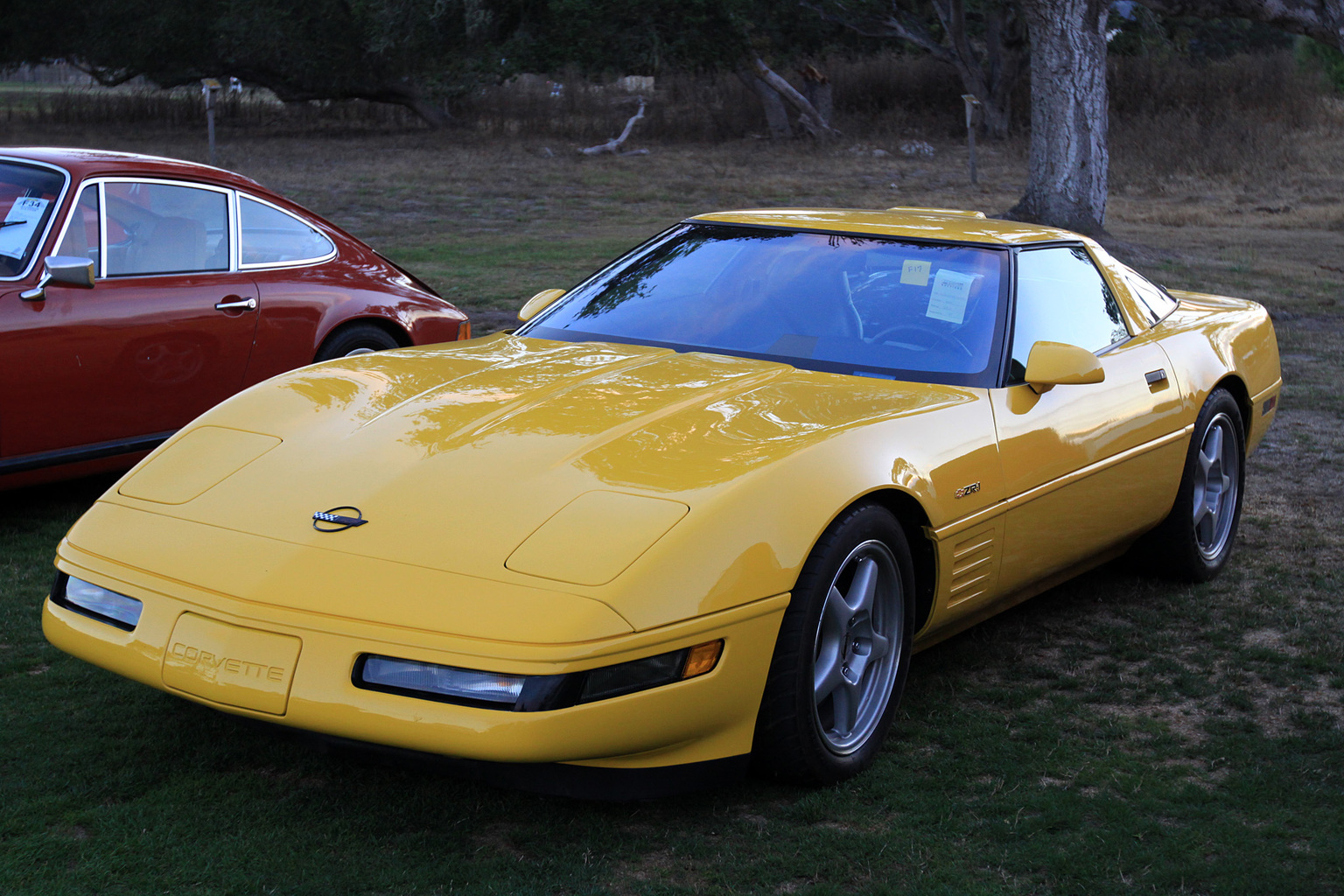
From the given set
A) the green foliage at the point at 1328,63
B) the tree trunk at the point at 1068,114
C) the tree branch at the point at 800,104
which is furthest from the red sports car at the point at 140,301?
the green foliage at the point at 1328,63

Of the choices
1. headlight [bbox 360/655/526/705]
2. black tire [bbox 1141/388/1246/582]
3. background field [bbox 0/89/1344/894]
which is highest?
headlight [bbox 360/655/526/705]

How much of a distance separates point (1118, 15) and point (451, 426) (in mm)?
32644

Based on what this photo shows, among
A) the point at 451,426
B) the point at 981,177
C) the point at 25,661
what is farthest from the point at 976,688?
the point at 981,177

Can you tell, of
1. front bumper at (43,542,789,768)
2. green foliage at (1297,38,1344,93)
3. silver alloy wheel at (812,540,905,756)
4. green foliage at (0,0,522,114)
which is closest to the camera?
front bumper at (43,542,789,768)

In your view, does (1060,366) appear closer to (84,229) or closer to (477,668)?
(477,668)

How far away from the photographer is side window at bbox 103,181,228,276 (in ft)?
17.1

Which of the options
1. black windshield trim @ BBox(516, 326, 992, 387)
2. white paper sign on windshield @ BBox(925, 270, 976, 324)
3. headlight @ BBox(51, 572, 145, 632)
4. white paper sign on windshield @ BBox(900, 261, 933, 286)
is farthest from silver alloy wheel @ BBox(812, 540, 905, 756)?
headlight @ BBox(51, 572, 145, 632)

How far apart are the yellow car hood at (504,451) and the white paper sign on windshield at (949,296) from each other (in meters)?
0.40

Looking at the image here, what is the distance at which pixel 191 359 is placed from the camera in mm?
5254

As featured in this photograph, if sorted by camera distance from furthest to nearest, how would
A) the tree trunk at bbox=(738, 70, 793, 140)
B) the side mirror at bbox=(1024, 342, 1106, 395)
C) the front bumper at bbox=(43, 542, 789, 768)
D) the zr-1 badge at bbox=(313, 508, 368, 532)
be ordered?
the tree trunk at bbox=(738, 70, 793, 140)
the side mirror at bbox=(1024, 342, 1106, 395)
the zr-1 badge at bbox=(313, 508, 368, 532)
the front bumper at bbox=(43, 542, 789, 768)

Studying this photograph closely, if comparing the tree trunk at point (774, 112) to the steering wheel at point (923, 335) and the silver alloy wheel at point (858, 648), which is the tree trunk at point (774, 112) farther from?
the silver alloy wheel at point (858, 648)

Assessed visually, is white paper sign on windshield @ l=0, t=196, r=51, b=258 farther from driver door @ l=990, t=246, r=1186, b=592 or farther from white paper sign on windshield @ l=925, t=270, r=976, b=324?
driver door @ l=990, t=246, r=1186, b=592

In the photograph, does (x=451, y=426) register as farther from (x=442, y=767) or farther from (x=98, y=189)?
(x=98, y=189)

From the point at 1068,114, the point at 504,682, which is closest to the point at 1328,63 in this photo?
the point at 1068,114
